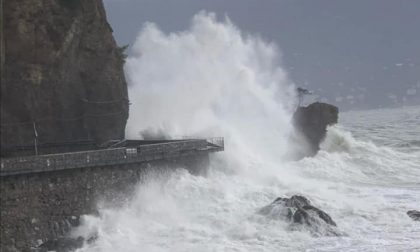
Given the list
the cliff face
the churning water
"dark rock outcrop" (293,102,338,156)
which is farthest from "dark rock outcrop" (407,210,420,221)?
"dark rock outcrop" (293,102,338,156)

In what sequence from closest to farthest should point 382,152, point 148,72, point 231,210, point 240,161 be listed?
point 231,210, point 240,161, point 382,152, point 148,72

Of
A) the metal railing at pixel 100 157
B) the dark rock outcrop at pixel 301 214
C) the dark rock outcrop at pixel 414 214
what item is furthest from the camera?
the dark rock outcrop at pixel 414 214

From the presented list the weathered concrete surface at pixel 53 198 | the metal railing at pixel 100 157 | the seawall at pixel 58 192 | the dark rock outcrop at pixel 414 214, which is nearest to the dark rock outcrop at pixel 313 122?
the metal railing at pixel 100 157

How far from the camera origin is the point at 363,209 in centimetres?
2594

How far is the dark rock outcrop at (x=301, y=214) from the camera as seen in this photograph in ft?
73.3

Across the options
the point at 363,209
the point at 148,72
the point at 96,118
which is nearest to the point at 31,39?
the point at 96,118

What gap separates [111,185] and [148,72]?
27.2 metres

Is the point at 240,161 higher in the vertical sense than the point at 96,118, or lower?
lower

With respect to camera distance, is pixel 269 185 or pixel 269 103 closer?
pixel 269 185

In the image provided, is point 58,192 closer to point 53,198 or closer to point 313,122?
point 53,198

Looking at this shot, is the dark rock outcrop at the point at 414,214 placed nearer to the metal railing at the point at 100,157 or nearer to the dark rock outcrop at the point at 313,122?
the metal railing at the point at 100,157

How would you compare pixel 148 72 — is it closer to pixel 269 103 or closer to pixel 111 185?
pixel 269 103

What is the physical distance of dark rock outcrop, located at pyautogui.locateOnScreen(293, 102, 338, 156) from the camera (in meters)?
45.9

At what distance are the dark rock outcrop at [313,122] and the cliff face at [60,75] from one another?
58.2 ft
